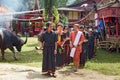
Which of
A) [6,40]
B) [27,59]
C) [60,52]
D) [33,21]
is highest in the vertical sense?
[33,21]

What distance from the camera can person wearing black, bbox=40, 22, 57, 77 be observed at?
33.0 ft

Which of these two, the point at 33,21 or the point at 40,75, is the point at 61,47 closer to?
the point at 40,75

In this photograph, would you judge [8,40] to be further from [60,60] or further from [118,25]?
[118,25]

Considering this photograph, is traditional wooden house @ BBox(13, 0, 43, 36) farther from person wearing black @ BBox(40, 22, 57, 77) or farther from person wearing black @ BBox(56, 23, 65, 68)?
person wearing black @ BBox(40, 22, 57, 77)

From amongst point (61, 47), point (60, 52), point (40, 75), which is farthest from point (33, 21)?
point (40, 75)

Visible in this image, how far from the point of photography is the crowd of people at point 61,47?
10102mm

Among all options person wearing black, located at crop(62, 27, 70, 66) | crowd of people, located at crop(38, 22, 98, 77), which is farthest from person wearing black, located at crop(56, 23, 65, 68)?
person wearing black, located at crop(62, 27, 70, 66)

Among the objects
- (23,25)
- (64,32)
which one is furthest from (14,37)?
(23,25)

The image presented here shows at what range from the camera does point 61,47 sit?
11906 millimetres

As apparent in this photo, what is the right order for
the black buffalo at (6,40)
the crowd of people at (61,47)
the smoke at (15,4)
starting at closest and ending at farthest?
the crowd of people at (61,47) → the black buffalo at (6,40) → the smoke at (15,4)

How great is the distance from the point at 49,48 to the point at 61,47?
71.2 inches

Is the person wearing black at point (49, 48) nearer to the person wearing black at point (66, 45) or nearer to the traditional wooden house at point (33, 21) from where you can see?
the person wearing black at point (66, 45)

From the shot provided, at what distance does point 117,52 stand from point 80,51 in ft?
25.8

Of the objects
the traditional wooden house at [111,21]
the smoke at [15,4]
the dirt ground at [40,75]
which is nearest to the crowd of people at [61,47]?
the dirt ground at [40,75]
